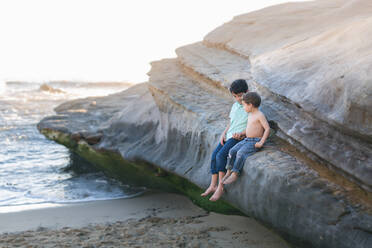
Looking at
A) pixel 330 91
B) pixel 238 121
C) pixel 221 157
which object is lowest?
pixel 221 157

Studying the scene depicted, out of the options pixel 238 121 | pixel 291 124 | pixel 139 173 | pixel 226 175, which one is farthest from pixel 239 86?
pixel 139 173

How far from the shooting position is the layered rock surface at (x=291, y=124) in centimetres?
290

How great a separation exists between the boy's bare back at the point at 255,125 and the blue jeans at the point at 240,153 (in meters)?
0.05

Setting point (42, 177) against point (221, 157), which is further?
point (42, 177)

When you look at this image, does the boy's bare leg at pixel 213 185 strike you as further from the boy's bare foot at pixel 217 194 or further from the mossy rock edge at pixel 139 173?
the mossy rock edge at pixel 139 173

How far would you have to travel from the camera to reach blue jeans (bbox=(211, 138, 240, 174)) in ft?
12.8

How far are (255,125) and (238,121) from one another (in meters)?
0.29

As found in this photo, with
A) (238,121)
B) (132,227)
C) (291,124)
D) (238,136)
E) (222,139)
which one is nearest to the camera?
(291,124)

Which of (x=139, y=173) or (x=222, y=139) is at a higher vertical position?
(x=222, y=139)

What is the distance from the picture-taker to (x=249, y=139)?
12.6ft

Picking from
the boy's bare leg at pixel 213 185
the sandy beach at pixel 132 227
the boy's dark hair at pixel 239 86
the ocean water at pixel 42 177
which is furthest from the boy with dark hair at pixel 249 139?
the ocean water at pixel 42 177

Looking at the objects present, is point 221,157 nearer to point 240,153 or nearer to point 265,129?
point 240,153

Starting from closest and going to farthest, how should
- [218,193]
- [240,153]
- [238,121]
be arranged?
[240,153]
[218,193]
[238,121]

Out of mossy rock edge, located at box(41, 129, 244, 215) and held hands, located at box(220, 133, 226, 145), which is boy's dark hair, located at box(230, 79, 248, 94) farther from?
mossy rock edge, located at box(41, 129, 244, 215)
